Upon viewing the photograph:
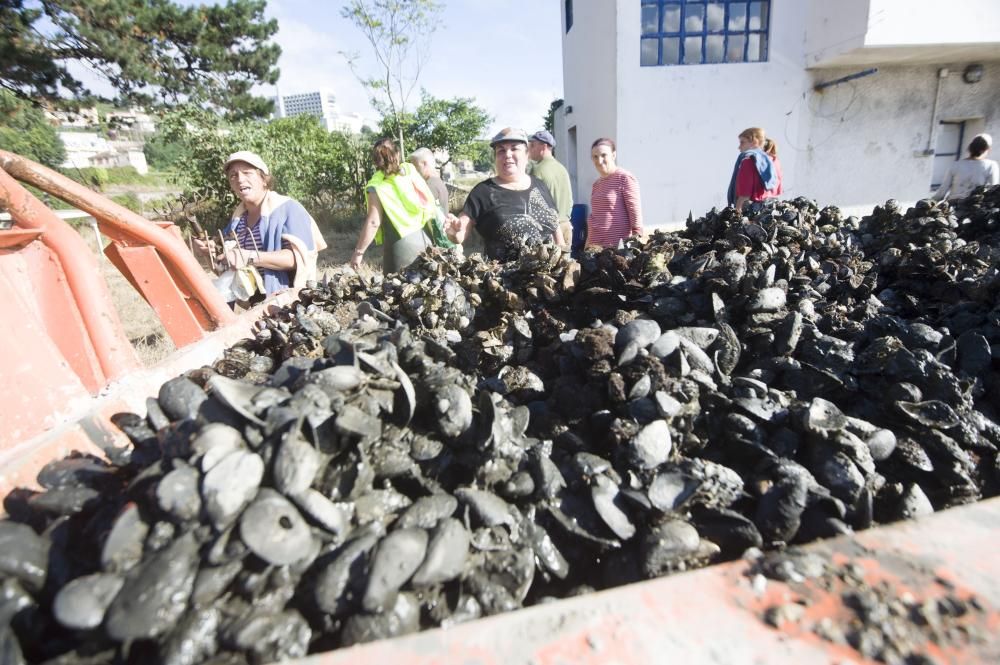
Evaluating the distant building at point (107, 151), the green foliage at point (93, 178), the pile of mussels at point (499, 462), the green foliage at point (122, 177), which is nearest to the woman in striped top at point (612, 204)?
the pile of mussels at point (499, 462)

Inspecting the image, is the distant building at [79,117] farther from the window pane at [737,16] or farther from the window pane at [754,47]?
the window pane at [754,47]

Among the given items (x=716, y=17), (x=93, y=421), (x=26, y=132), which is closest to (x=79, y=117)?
(x=26, y=132)

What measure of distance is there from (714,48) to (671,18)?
889mm

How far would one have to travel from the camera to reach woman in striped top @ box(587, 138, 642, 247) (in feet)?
11.3

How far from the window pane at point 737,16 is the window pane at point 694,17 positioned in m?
0.46

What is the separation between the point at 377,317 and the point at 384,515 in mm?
994

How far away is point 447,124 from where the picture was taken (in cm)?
1809

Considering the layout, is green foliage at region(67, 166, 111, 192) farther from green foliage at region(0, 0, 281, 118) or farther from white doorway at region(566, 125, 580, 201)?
white doorway at region(566, 125, 580, 201)

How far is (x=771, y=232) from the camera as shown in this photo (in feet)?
6.89

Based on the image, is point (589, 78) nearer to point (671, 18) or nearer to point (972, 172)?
point (671, 18)

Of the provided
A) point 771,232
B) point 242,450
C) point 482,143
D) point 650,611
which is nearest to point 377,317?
point 242,450

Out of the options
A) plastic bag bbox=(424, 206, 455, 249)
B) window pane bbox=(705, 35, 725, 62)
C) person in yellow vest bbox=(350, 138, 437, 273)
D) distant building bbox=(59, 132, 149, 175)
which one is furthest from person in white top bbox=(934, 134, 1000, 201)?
distant building bbox=(59, 132, 149, 175)

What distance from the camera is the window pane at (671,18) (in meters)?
7.95

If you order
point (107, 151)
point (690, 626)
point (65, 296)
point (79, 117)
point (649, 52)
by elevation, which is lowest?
point (690, 626)
